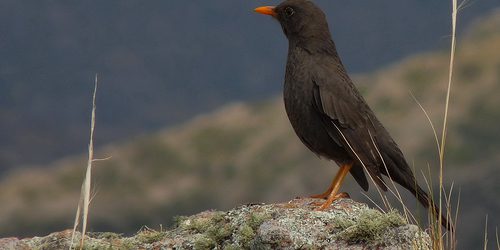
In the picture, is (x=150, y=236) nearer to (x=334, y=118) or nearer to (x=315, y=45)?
(x=334, y=118)

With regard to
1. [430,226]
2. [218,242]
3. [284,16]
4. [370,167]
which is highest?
[284,16]

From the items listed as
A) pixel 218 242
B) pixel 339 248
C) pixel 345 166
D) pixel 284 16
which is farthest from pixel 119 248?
pixel 284 16

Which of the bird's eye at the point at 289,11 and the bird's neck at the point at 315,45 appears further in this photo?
the bird's eye at the point at 289,11

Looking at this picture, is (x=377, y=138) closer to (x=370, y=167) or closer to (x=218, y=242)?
(x=370, y=167)

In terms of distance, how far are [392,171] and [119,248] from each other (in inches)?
110

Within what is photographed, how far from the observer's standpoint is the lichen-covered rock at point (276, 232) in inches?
190

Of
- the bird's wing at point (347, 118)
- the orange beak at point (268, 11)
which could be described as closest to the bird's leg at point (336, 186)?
the bird's wing at point (347, 118)

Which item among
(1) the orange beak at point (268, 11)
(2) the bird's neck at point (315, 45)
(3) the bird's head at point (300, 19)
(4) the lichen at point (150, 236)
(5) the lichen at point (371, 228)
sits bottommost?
(5) the lichen at point (371, 228)

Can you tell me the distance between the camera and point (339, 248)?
480 centimetres

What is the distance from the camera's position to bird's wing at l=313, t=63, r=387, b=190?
6.46 metres

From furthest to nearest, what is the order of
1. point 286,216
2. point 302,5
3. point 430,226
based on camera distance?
point 302,5 < point 286,216 < point 430,226

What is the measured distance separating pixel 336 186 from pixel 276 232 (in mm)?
1344

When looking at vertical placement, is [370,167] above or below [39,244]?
above

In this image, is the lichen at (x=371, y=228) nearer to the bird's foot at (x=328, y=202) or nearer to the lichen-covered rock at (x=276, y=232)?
the lichen-covered rock at (x=276, y=232)
